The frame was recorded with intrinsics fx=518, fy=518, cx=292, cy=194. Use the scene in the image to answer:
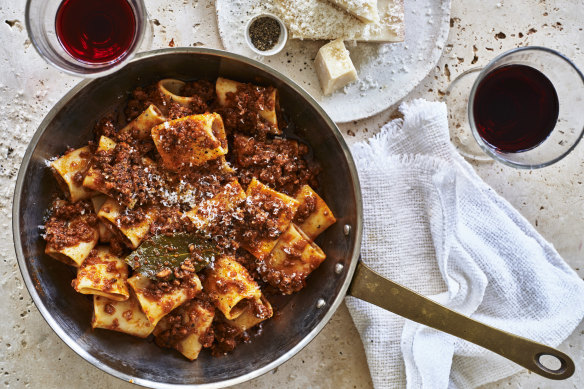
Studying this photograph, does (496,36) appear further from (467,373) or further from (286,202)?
(467,373)

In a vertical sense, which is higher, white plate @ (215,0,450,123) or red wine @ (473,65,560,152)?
white plate @ (215,0,450,123)

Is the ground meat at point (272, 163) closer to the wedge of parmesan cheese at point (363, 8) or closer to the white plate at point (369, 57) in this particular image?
the white plate at point (369, 57)

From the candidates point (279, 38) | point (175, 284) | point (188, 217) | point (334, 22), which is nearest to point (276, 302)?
point (175, 284)

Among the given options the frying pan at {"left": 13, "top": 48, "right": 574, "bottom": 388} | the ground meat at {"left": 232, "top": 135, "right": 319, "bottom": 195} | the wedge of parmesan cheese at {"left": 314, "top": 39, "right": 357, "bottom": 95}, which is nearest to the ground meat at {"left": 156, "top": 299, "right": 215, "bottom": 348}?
the frying pan at {"left": 13, "top": 48, "right": 574, "bottom": 388}

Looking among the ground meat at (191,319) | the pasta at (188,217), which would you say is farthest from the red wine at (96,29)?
the ground meat at (191,319)

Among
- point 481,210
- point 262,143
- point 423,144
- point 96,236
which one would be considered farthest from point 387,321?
point 96,236

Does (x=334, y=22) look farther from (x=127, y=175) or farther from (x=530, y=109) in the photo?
(x=127, y=175)

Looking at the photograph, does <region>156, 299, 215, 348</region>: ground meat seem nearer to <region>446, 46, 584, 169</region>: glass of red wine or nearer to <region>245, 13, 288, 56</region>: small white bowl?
<region>245, 13, 288, 56</region>: small white bowl
